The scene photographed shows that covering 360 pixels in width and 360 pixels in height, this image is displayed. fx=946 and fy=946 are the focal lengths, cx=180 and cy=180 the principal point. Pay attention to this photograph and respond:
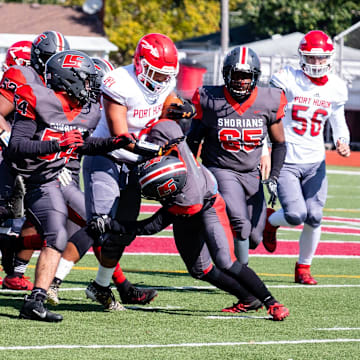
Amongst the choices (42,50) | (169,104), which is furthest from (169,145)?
(42,50)

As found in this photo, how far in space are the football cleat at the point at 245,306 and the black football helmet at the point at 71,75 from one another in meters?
1.61

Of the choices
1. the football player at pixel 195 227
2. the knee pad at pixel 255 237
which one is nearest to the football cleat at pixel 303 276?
the knee pad at pixel 255 237

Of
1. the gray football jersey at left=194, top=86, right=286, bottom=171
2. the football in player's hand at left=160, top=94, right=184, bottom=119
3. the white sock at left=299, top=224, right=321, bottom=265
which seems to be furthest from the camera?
the white sock at left=299, top=224, right=321, bottom=265

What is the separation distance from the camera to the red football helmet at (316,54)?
769 cm

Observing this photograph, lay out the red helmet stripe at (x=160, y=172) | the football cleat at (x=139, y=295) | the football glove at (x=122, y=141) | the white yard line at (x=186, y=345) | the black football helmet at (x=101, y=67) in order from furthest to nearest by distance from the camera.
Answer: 1. the black football helmet at (x=101, y=67)
2. the football cleat at (x=139, y=295)
3. the football glove at (x=122, y=141)
4. the red helmet stripe at (x=160, y=172)
5. the white yard line at (x=186, y=345)

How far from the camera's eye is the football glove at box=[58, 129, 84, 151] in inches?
216

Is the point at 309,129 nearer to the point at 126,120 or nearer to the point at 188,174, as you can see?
the point at 126,120

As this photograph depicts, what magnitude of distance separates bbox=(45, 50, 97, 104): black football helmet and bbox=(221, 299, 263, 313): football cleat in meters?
1.61

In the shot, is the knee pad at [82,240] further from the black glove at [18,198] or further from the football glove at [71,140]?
the football glove at [71,140]

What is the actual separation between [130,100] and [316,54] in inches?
91.2

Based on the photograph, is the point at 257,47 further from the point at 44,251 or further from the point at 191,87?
the point at 44,251

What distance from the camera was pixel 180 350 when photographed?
4953mm

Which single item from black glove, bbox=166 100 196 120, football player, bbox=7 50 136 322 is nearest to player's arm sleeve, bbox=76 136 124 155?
football player, bbox=7 50 136 322

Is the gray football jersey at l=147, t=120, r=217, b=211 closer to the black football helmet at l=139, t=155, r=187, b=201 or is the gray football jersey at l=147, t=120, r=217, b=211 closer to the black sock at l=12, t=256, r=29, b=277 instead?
the black football helmet at l=139, t=155, r=187, b=201
